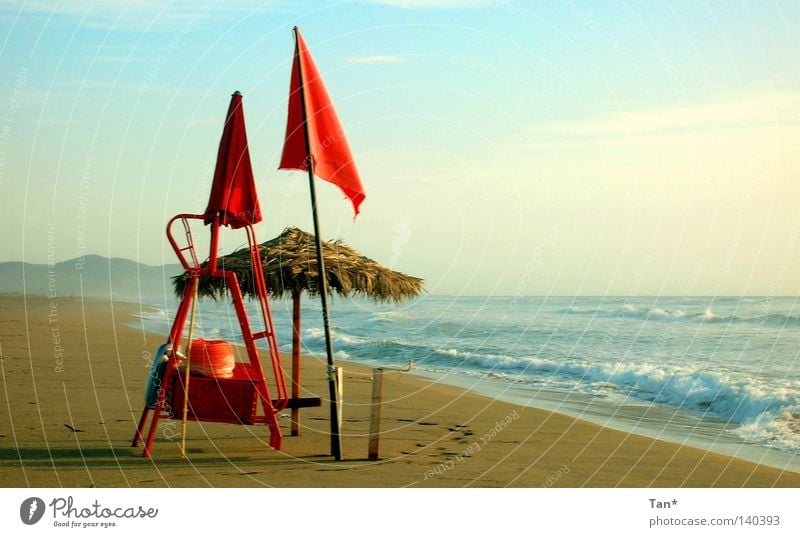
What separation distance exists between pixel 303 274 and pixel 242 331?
4.56ft

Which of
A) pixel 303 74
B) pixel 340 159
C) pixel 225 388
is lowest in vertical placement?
pixel 225 388

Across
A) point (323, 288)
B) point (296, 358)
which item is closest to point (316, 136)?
point (323, 288)

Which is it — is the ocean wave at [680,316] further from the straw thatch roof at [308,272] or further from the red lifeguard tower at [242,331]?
the red lifeguard tower at [242,331]

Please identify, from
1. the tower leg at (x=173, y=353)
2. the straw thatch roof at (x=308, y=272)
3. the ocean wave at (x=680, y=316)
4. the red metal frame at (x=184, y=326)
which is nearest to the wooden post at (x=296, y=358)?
the straw thatch roof at (x=308, y=272)

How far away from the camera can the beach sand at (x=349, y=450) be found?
834 centimetres

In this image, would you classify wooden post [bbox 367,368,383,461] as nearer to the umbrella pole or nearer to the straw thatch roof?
the umbrella pole

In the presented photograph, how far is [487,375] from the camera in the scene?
1898cm

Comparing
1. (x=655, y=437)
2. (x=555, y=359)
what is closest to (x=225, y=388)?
(x=655, y=437)

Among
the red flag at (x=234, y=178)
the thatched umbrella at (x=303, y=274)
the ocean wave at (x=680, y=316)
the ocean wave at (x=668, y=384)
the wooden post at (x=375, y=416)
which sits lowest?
the ocean wave at (x=668, y=384)

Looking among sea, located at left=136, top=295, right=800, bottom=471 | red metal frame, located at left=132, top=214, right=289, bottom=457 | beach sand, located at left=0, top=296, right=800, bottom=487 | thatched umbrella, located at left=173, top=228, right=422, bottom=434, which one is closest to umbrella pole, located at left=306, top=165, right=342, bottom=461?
beach sand, located at left=0, top=296, right=800, bottom=487

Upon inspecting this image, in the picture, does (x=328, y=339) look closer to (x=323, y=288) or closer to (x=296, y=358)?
(x=323, y=288)

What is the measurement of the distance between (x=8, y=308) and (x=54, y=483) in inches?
1045

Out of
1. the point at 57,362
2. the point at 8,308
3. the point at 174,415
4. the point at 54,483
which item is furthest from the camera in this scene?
the point at 8,308

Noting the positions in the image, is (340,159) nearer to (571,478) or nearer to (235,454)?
(235,454)
